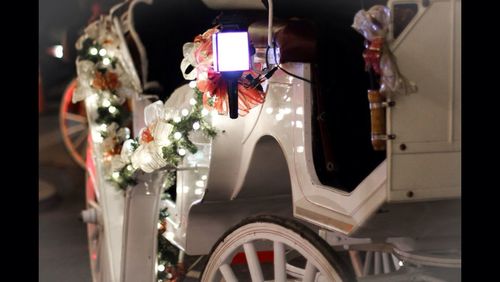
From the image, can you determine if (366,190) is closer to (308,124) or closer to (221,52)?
(308,124)

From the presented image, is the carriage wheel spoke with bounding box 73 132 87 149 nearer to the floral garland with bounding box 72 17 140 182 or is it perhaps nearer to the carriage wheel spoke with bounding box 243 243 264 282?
the floral garland with bounding box 72 17 140 182

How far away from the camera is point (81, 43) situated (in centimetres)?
420

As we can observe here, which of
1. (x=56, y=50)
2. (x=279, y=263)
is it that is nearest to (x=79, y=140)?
(x=56, y=50)

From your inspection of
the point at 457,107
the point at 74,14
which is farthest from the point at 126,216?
the point at 457,107

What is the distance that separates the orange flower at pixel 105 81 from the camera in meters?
4.00

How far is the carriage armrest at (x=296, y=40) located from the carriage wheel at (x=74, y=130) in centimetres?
471

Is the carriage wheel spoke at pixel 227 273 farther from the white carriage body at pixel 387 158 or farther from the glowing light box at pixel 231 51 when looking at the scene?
the glowing light box at pixel 231 51

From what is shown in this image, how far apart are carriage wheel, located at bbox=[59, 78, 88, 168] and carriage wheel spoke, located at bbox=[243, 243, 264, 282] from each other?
4517 millimetres

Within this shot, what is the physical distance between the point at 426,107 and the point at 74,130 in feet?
18.2

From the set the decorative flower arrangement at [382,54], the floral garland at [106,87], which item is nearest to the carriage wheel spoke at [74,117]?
the floral garland at [106,87]

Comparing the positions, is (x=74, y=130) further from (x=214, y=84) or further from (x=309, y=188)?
(x=309, y=188)

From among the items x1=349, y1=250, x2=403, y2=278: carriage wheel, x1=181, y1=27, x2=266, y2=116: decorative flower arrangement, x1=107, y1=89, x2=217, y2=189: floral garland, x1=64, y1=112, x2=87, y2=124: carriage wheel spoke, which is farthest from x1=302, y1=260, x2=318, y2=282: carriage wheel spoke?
x1=64, y1=112, x2=87, y2=124: carriage wheel spoke

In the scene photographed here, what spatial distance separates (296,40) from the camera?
2486 mm
